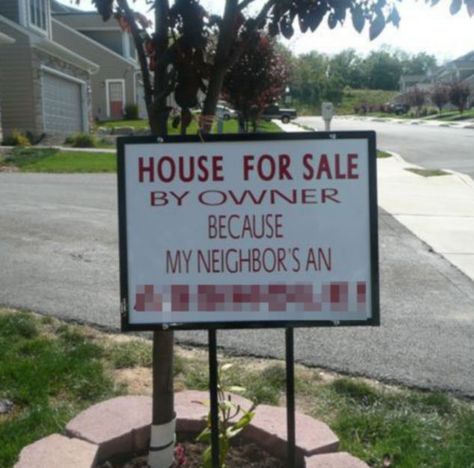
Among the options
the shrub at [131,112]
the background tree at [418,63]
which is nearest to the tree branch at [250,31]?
the shrub at [131,112]

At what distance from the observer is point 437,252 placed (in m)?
8.34

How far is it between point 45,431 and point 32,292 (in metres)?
2.70

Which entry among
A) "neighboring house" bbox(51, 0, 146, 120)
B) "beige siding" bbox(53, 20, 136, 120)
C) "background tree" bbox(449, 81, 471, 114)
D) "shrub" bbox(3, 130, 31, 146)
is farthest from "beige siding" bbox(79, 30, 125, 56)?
"background tree" bbox(449, 81, 471, 114)

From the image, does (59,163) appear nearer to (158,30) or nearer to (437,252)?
(437,252)

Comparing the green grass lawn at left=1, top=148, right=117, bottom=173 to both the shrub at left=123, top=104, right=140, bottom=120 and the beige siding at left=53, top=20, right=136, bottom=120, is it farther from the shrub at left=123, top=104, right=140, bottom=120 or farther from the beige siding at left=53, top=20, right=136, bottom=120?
the shrub at left=123, top=104, right=140, bottom=120

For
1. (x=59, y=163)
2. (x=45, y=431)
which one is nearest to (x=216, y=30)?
(x=45, y=431)

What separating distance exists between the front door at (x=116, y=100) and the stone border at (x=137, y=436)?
39532 mm

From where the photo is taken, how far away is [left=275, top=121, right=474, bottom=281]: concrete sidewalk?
863 cm

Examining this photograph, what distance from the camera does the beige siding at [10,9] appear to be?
77.7 feet

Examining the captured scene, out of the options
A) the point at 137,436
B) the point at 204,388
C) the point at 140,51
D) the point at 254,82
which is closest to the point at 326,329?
the point at 204,388

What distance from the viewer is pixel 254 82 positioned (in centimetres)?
2028

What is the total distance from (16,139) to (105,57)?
740 inches

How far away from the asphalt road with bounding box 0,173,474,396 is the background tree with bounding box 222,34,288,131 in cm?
1052

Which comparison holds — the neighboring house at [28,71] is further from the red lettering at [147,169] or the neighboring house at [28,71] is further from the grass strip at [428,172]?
the red lettering at [147,169]
